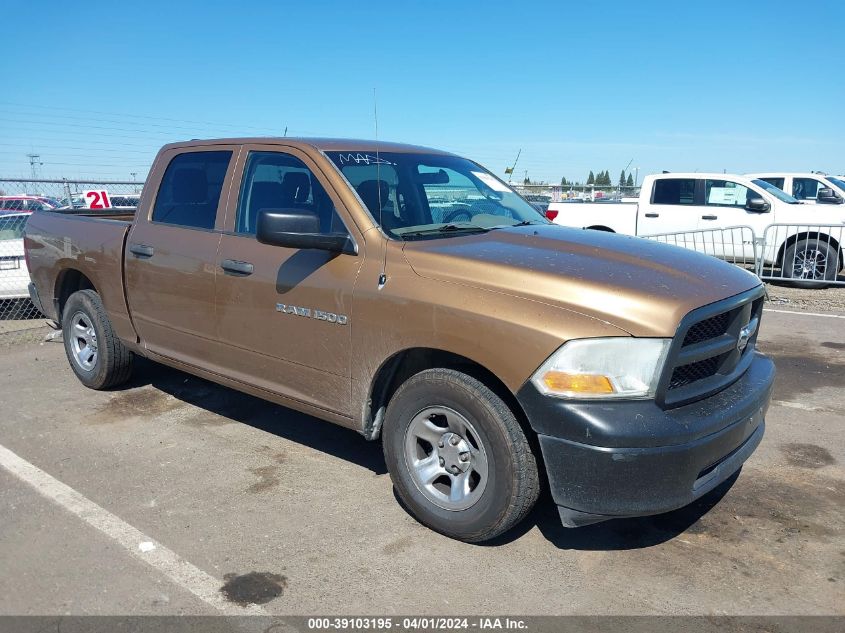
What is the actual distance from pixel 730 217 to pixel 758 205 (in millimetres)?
500

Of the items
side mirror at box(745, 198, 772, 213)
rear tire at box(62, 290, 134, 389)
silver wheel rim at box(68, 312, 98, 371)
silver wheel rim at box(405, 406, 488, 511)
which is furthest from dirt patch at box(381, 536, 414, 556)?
side mirror at box(745, 198, 772, 213)

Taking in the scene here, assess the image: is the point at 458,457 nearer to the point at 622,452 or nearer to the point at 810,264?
the point at 622,452

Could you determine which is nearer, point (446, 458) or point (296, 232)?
point (446, 458)

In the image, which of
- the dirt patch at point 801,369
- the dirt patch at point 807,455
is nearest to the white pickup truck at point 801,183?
the dirt patch at point 801,369

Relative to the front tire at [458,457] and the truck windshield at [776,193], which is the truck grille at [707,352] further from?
the truck windshield at [776,193]

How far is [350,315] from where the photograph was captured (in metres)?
3.64

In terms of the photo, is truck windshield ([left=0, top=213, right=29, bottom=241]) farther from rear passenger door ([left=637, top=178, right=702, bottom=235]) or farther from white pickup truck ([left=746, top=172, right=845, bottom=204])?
white pickup truck ([left=746, top=172, right=845, bottom=204])

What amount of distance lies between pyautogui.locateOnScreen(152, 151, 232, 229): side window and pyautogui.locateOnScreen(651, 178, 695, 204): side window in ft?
31.1

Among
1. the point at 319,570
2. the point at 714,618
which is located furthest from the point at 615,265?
the point at 319,570

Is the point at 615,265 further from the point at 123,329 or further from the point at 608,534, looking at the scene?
the point at 123,329

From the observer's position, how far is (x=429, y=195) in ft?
14.2

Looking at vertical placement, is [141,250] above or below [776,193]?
below

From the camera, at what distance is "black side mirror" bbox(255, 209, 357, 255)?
11.6ft

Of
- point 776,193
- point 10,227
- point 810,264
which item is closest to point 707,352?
Answer: point 10,227
